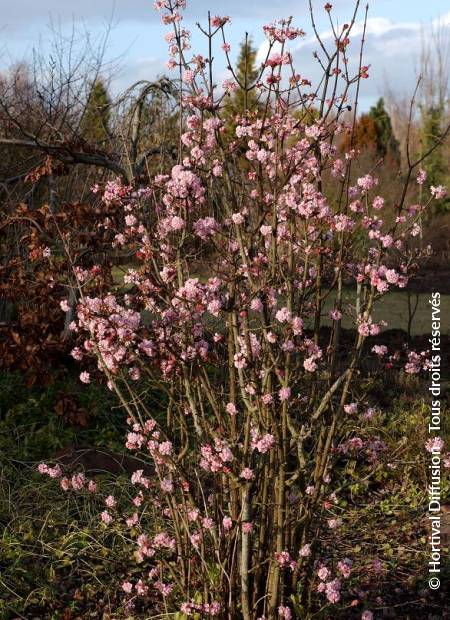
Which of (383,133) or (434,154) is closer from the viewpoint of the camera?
(434,154)

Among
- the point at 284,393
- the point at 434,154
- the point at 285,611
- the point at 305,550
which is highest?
the point at 434,154

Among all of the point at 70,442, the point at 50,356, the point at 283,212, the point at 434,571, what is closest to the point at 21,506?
the point at 70,442

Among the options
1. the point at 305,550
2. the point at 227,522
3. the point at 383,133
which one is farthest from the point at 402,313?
the point at 383,133

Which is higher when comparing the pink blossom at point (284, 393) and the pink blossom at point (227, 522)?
the pink blossom at point (284, 393)

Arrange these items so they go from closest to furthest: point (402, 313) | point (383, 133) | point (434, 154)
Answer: point (402, 313), point (434, 154), point (383, 133)

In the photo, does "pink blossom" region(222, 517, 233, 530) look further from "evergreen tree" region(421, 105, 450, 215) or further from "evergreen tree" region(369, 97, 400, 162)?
"evergreen tree" region(369, 97, 400, 162)

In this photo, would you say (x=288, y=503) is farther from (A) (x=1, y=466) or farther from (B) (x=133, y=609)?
(A) (x=1, y=466)

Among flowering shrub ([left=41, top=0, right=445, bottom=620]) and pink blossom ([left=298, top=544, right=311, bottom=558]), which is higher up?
flowering shrub ([left=41, top=0, right=445, bottom=620])

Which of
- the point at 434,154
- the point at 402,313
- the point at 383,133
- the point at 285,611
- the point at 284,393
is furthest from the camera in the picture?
the point at 383,133

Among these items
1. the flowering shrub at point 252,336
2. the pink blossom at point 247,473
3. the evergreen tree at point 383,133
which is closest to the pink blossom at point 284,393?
the flowering shrub at point 252,336

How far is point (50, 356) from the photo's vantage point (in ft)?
20.9

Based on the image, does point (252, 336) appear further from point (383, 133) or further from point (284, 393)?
point (383, 133)

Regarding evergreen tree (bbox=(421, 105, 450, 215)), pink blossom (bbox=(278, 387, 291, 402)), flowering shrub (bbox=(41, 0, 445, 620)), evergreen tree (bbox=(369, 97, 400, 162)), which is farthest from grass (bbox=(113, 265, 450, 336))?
evergreen tree (bbox=(369, 97, 400, 162))

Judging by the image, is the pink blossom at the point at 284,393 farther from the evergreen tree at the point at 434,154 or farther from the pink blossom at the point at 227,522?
the evergreen tree at the point at 434,154
